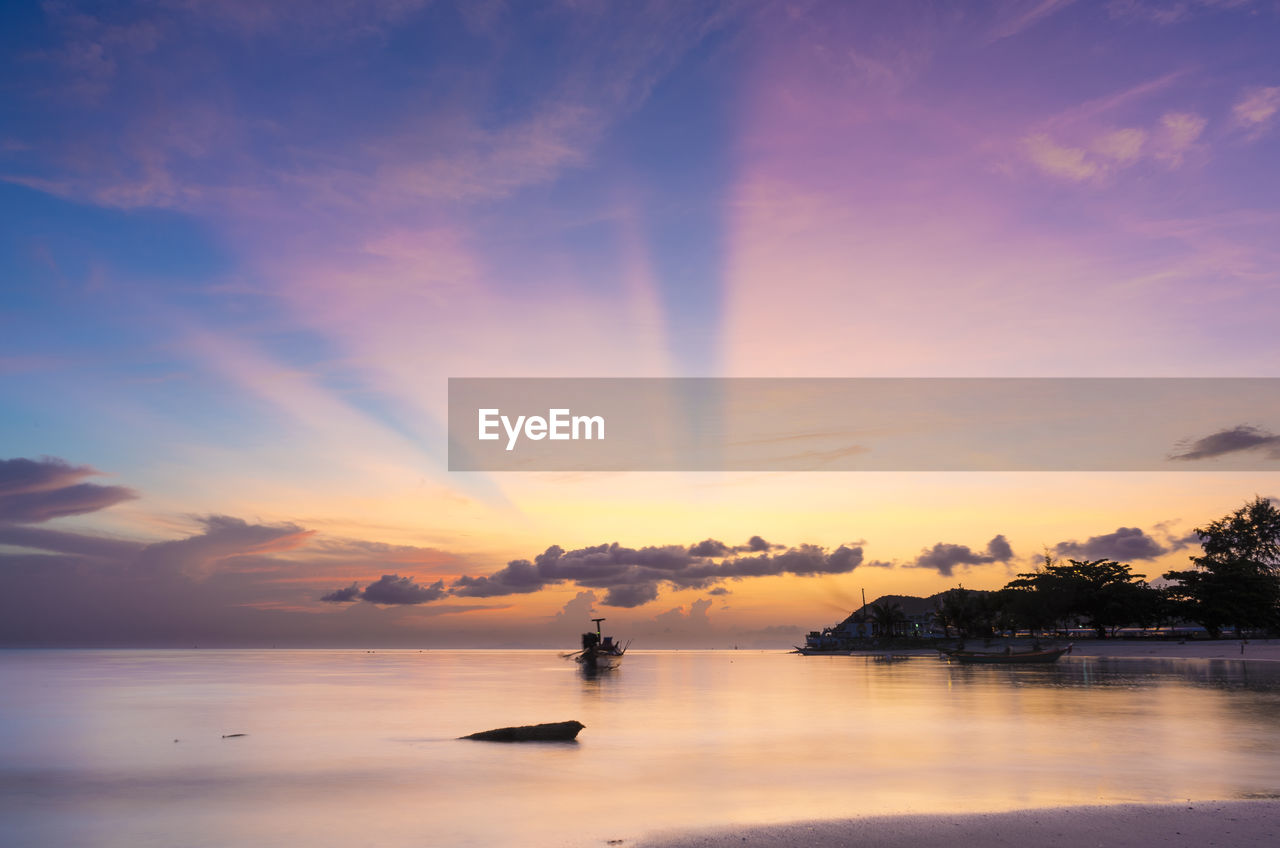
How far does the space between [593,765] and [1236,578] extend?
127312 mm

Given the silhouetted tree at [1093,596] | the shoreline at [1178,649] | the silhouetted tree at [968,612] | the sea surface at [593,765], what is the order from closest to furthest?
the sea surface at [593,765] < the shoreline at [1178,649] < the silhouetted tree at [1093,596] < the silhouetted tree at [968,612]

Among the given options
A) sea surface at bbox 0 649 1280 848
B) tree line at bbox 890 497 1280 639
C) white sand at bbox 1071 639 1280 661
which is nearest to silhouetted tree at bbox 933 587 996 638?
tree line at bbox 890 497 1280 639

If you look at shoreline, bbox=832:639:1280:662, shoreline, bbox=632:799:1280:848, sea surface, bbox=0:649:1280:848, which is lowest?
shoreline, bbox=832:639:1280:662

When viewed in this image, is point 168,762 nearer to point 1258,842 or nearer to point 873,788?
point 873,788

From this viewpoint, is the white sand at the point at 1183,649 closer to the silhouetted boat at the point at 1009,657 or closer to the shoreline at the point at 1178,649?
the shoreline at the point at 1178,649

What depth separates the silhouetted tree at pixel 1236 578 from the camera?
121m

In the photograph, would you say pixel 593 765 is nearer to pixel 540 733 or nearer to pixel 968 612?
pixel 540 733

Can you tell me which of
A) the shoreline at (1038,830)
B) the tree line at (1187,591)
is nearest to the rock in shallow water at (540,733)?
the shoreline at (1038,830)

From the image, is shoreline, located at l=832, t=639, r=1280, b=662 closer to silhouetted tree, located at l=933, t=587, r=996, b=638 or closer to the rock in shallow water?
silhouetted tree, located at l=933, t=587, r=996, b=638

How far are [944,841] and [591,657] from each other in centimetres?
11531

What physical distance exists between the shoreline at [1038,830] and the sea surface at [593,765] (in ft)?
8.11

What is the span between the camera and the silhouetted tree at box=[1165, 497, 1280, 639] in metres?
121

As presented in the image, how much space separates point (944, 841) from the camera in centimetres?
1529

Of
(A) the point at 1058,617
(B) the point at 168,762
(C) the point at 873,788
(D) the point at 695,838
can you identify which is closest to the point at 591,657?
(A) the point at 1058,617
